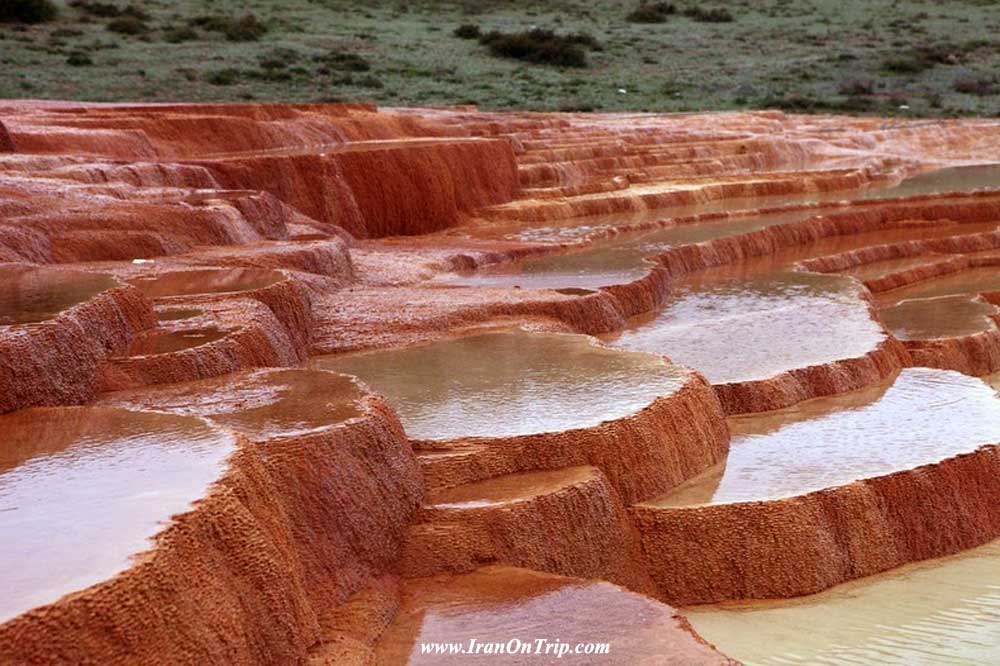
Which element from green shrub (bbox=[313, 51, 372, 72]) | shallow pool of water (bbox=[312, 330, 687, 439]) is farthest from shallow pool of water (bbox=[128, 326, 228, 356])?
green shrub (bbox=[313, 51, 372, 72])

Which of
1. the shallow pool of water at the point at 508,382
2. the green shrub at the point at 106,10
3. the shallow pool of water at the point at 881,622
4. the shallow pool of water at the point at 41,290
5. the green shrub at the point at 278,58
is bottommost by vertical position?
the shallow pool of water at the point at 881,622

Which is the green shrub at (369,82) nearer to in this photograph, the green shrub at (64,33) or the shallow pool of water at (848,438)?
the green shrub at (64,33)

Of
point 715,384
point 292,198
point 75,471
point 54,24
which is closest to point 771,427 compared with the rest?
point 715,384

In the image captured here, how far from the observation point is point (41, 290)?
775 cm

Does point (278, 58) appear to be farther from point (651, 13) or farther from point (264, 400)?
point (264, 400)

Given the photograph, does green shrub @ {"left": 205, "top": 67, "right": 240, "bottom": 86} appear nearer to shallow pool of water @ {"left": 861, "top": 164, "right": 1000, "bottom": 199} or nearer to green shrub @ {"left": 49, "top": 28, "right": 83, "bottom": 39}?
green shrub @ {"left": 49, "top": 28, "right": 83, "bottom": 39}

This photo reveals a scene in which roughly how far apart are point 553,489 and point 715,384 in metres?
2.57

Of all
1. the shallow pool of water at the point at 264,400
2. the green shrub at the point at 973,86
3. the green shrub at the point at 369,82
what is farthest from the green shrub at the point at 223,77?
the shallow pool of water at the point at 264,400

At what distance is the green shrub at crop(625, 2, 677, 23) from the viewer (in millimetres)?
41875

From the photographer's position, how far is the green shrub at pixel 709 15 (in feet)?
137

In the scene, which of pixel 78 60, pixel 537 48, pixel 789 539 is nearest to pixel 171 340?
pixel 789 539

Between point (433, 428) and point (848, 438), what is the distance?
266cm

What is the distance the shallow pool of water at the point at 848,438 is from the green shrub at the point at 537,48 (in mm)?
25524

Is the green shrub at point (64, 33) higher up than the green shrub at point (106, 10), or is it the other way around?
the green shrub at point (106, 10)
